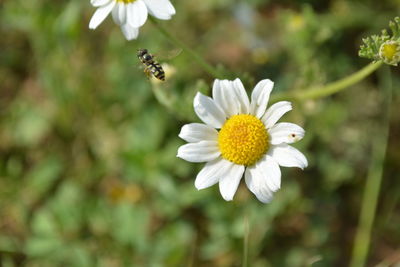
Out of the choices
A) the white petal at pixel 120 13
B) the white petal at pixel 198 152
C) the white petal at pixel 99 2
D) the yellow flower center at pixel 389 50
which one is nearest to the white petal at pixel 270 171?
the white petal at pixel 198 152

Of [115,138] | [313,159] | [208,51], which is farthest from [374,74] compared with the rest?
[115,138]

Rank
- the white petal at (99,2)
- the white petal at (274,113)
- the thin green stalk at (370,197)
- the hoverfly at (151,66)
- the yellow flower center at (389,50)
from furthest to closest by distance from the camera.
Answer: the thin green stalk at (370,197) < the hoverfly at (151,66) < the white petal at (99,2) < the white petal at (274,113) < the yellow flower center at (389,50)

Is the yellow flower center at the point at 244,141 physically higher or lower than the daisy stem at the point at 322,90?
lower

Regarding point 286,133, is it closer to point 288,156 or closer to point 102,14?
point 288,156

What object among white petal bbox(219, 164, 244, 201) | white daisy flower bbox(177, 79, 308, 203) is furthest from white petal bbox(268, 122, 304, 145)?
white petal bbox(219, 164, 244, 201)

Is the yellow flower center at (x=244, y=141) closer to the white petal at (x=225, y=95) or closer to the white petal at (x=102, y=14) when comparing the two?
the white petal at (x=225, y=95)

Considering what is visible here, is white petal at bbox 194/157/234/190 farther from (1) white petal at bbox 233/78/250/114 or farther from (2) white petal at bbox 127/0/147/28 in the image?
(2) white petal at bbox 127/0/147/28
